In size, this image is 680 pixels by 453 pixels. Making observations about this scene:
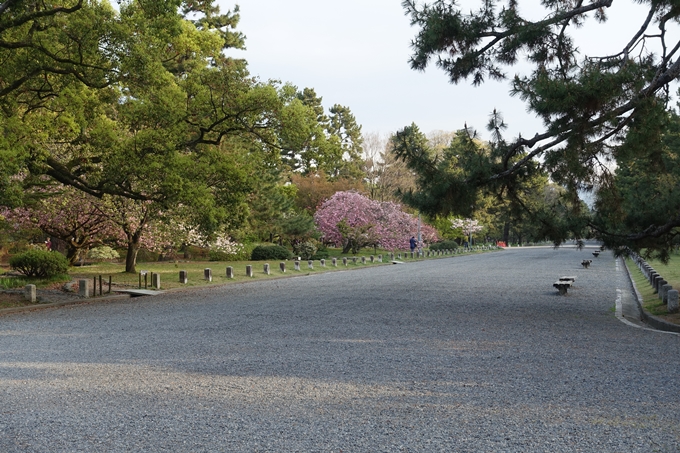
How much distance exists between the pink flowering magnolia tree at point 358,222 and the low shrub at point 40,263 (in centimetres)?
2664

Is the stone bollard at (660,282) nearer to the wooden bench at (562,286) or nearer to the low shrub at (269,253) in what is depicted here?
the wooden bench at (562,286)

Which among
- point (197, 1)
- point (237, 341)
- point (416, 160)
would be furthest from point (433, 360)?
point (197, 1)

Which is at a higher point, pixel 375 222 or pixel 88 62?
pixel 88 62

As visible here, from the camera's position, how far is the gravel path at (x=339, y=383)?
4164mm

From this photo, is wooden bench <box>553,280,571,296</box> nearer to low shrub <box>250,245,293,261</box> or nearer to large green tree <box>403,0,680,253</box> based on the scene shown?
large green tree <box>403,0,680,253</box>

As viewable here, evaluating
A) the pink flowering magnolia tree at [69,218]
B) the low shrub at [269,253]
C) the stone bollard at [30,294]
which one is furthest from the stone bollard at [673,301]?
the low shrub at [269,253]

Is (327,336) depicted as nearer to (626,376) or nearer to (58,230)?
(626,376)

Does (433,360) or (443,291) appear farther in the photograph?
(443,291)

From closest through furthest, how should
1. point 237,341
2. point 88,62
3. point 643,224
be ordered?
point 237,341, point 643,224, point 88,62

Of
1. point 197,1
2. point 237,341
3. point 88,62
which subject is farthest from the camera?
point 197,1

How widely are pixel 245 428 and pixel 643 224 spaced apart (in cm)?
997

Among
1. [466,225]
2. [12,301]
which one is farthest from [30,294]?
[466,225]

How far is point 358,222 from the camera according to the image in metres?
43.9

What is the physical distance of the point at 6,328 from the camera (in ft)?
34.1
